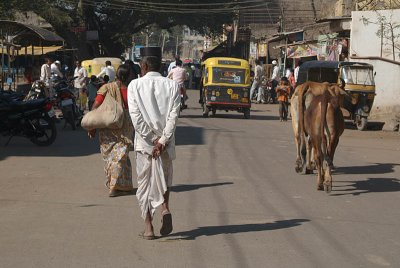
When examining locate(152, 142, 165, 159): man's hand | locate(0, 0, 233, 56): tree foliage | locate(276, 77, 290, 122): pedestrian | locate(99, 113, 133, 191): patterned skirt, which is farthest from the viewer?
locate(0, 0, 233, 56): tree foliage

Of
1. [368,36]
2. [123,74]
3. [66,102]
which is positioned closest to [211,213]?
[123,74]

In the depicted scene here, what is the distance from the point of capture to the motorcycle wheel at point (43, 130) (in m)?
14.2

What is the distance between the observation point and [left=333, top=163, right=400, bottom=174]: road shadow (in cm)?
1210

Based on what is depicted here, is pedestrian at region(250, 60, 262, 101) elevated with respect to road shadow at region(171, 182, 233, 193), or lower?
elevated

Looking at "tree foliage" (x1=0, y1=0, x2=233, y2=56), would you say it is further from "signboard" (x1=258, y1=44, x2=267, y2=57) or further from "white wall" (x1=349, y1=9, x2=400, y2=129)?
"white wall" (x1=349, y1=9, x2=400, y2=129)

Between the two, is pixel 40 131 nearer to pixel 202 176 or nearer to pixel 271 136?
pixel 202 176

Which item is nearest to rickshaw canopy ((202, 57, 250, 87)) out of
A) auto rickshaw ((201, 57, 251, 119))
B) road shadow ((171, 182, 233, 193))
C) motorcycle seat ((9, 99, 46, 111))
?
auto rickshaw ((201, 57, 251, 119))

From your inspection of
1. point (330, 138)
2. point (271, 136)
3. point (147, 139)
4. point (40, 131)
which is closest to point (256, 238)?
point (147, 139)

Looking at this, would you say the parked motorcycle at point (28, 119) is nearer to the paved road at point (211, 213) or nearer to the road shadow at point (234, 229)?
the paved road at point (211, 213)

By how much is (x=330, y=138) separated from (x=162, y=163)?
160 inches

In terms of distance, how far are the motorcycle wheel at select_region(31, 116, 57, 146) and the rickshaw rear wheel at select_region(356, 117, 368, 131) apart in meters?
9.97

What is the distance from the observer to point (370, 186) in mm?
10625

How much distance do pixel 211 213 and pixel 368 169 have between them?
516 centimetres

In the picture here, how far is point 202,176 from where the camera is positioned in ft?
36.1
